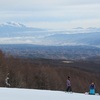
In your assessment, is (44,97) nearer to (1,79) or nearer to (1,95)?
(1,95)

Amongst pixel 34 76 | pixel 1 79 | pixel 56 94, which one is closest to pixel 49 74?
pixel 34 76

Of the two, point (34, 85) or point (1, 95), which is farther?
point (34, 85)

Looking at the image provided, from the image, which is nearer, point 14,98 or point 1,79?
point 14,98

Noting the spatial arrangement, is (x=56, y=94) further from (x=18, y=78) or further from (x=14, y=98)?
(x=18, y=78)

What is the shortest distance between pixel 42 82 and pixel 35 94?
36.5 m

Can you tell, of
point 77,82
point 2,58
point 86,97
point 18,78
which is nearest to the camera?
point 86,97

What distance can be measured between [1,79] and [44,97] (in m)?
26.9

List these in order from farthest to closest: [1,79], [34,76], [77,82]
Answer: [77,82]
[34,76]
[1,79]

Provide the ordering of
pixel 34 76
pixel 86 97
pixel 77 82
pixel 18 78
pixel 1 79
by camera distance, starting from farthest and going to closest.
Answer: pixel 77 82
pixel 34 76
pixel 18 78
pixel 1 79
pixel 86 97

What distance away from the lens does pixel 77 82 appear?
80750 mm

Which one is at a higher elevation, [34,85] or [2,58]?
[2,58]

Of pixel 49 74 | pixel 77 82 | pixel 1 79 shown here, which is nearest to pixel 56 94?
pixel 1 79

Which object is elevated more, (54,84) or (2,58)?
(2,58)

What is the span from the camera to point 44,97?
89.1ft
